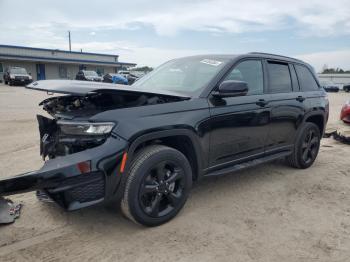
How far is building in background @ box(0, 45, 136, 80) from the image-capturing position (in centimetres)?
3981

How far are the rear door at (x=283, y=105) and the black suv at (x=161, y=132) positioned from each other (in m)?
0.01

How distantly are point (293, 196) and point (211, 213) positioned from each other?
4.17 feet

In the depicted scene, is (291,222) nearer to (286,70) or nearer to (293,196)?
(293,196)

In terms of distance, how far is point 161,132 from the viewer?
3148 mm

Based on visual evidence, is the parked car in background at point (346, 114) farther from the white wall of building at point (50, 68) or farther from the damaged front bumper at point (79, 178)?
the white wall of building at point (50, 68)

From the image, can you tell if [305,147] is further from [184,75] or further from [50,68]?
[50,68]

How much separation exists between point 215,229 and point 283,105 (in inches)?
86.5

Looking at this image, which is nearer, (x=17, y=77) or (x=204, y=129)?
(x=204, y=129)

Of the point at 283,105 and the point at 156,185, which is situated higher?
the point at 283,105

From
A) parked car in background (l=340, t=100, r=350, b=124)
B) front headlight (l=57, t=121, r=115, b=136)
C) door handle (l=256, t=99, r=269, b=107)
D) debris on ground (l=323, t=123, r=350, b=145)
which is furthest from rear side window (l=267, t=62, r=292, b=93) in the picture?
parked car in background (l=340, t=100, r=350, b=124)

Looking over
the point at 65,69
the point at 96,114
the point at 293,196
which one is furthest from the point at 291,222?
the point at 65,69

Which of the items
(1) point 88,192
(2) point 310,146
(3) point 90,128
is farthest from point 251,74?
(1) point 88,192

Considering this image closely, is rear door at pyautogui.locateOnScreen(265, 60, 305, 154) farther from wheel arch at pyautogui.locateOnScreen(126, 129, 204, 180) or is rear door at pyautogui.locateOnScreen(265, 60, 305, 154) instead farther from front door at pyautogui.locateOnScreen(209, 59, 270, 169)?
wheel arch at pyautogui.locateOnScreen(126, 129, 204, 180)

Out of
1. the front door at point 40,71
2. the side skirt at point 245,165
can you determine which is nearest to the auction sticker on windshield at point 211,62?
the side skirt at point 245,165
